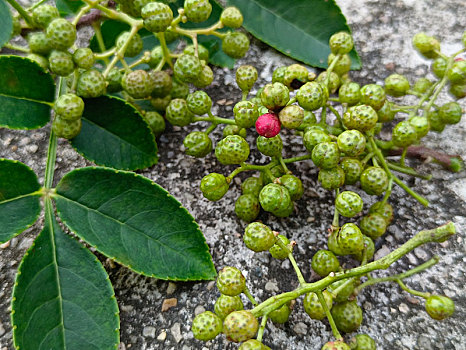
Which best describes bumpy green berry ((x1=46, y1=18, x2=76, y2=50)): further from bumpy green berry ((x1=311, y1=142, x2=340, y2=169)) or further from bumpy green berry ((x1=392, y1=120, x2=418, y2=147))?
bumpy green berry ((x1=392, y1=120, x2=418, y2=147))

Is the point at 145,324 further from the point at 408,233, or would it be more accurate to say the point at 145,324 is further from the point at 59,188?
the point at 408,233

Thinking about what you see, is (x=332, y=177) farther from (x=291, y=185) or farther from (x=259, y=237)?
(x=259, y=237)

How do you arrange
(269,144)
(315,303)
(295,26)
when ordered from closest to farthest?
(315,303)
(269,144)
(295,26)

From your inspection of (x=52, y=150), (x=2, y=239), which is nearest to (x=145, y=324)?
(x=2, y=239)

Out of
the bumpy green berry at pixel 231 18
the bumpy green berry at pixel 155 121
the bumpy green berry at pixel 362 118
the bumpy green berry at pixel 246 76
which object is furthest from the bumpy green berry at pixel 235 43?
the bumpy green berry at pixel 362 118

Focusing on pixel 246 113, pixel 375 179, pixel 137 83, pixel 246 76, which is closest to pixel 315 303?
pixel 375 179

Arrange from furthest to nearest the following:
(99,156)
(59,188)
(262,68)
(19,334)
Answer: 1. (262,68)
2. (99,156)
3. (59,188)
4. (19,334)

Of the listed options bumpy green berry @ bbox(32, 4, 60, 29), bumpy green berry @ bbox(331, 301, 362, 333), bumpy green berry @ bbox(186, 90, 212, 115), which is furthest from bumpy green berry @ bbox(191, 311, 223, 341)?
bumpy green berry @ bbox(32, 4, 60, 29)

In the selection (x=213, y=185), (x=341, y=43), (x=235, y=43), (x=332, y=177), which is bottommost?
(x=213, y=185)
